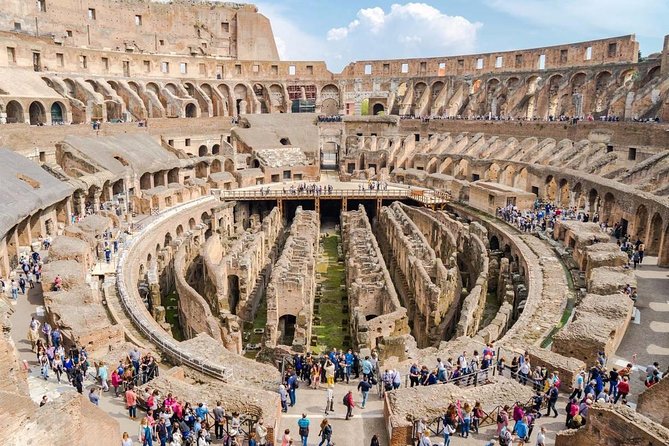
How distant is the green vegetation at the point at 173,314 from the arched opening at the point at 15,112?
19490mm

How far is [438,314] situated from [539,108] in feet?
112

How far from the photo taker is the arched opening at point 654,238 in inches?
934

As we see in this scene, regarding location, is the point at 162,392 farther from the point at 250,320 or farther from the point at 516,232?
the point at 516,232

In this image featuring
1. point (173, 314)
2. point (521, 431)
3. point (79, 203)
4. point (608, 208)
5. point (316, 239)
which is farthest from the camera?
point (316, 239)

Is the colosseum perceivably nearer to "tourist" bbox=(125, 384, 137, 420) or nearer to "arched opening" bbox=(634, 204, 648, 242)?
"tourist" bbox=(125, 384, 137, 420)

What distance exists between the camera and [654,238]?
78.5 feet

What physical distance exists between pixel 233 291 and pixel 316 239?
902cm

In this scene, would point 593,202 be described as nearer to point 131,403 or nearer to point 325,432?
point 325,432

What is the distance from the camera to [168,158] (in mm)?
40500

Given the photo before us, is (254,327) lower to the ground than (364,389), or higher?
lower

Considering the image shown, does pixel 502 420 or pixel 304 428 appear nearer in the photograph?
pixel 502 420

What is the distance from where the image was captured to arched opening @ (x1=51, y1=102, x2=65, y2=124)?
131 feet

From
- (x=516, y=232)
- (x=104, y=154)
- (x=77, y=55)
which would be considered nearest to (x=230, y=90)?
(x=77, y=55)

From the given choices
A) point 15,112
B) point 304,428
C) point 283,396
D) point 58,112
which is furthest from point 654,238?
point 58,112
